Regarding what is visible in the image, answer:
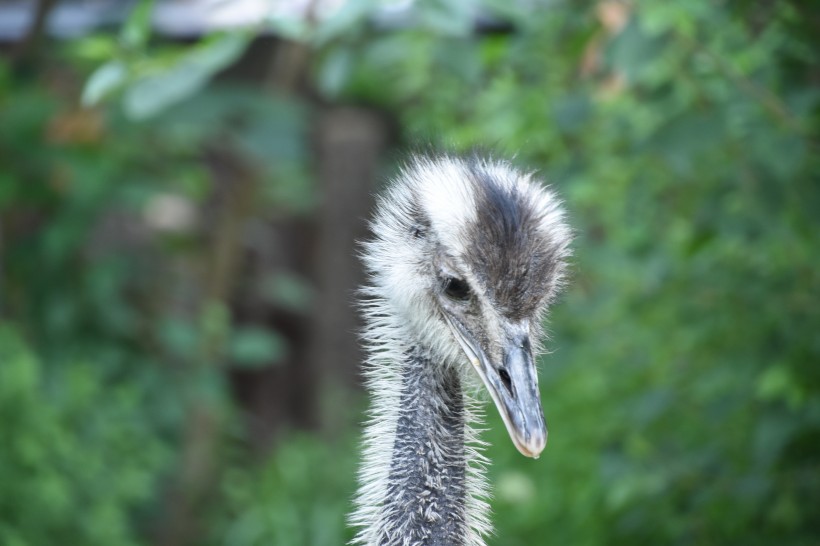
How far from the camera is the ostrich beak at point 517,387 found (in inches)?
89.0

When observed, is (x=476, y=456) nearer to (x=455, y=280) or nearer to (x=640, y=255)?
(x=455, y=280)

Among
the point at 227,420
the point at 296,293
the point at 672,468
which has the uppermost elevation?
the point at 296,293

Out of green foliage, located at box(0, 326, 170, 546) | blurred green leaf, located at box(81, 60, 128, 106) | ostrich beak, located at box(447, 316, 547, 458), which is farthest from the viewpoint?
green foliage, located at box(0, 326, 170, 546)

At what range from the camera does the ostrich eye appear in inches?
98.5

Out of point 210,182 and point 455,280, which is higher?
point 210,182

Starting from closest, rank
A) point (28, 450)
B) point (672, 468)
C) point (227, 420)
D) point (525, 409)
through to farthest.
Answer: point (525, 409) → point (672, 468) → point (28, 450) → point (227, 420)

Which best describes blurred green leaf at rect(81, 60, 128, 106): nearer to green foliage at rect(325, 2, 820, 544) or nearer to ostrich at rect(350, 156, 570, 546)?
green foliage at rect(325, 2, 820, 544)

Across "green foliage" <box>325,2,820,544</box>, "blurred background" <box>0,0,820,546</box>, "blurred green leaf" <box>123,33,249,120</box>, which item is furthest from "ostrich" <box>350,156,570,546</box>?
"blurred green leaf" <box>123,33,249,120</box>

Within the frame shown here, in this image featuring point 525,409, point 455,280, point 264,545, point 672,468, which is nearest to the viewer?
point 525,409

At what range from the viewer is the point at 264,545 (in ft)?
16.4

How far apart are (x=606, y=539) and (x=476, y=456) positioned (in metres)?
2.21

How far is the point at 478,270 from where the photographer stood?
2436 mm

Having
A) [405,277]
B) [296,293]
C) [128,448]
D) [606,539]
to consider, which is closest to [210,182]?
[296,293]

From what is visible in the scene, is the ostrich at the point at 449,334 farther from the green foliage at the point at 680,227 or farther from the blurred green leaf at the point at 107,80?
the blurred green leaf at the point at 107,80
